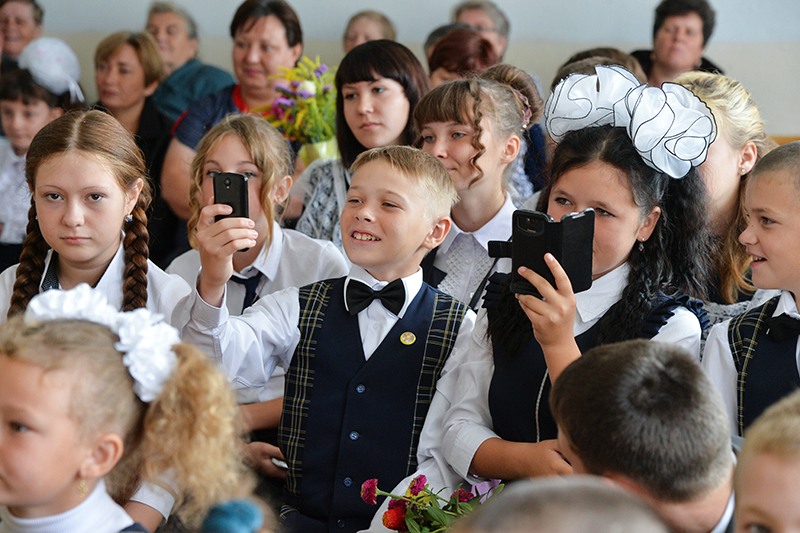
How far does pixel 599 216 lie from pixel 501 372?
1.41ft

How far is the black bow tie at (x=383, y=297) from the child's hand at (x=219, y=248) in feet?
0.93

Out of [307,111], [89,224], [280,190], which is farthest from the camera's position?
[307,111]

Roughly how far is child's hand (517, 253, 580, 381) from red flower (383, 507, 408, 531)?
41cm

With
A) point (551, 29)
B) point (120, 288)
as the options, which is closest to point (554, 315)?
point (120, 288)

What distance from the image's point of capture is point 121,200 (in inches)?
80.4

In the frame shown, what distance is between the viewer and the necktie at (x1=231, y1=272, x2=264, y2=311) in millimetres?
2383

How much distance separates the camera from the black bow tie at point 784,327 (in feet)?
5.28

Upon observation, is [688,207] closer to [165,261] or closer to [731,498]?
[731,498]

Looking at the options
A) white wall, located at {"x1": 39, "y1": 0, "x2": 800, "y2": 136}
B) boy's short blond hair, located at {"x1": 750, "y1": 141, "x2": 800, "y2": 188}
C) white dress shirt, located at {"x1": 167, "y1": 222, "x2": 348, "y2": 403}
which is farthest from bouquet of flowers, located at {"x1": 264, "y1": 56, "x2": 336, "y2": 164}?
white wall, located at {"x1": 39, "y1": 0, "x2": 800, "y2": 136}

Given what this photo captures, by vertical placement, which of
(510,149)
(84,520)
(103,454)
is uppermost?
(510,149)

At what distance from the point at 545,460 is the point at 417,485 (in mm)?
270

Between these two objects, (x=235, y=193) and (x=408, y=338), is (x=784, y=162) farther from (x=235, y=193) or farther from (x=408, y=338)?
(x=235, y=193)

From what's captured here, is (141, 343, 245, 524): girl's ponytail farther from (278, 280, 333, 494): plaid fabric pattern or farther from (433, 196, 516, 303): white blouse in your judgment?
(433, 196, 516, 303): white blouse

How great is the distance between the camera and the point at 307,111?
317cm
